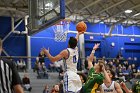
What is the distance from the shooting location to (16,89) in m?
3.46

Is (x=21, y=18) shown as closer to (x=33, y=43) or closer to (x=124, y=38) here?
(x=33, y=43)

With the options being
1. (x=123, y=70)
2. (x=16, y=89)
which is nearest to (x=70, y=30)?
(x=123, y=70)

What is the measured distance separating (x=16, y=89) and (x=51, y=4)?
7.86 meters

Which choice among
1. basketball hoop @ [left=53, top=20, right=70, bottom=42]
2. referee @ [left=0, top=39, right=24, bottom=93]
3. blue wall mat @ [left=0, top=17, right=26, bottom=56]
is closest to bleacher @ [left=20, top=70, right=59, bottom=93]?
basketball hoop @ [left=53, top=20, right=70, bottom=42]

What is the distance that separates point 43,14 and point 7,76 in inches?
290

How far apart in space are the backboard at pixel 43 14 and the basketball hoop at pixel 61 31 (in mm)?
10318

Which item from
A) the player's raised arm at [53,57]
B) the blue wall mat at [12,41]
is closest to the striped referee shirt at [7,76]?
the player's raised arm at [53,57]

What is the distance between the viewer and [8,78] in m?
3.38

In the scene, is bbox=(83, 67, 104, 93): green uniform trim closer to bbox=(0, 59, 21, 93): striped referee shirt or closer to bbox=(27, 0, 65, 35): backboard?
bbox=(0, 59, 21, 93): striped referee shirt

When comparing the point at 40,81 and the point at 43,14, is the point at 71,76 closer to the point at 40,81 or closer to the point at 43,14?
the point at 43,14

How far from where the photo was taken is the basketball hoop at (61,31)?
2199cm

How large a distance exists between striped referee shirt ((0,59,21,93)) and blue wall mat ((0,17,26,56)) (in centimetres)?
2055

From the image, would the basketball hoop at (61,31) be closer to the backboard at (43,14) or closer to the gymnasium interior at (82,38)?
the gymnasium interior at (82,38)

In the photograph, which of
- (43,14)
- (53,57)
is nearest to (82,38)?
(43,14)
